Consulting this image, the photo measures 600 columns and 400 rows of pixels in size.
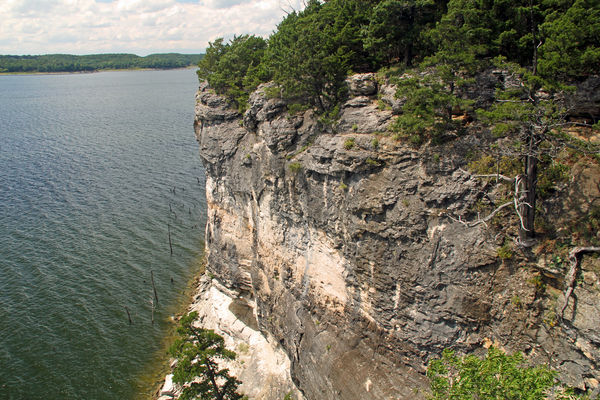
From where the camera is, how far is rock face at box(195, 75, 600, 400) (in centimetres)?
1525

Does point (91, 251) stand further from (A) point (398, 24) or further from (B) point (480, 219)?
(B) point (480, 219)

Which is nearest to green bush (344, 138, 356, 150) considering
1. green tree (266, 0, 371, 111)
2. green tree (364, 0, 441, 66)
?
green tree (266, 0, 371, 111)

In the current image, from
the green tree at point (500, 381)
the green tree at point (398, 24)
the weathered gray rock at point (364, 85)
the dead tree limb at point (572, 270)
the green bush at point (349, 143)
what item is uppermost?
the green tree at point (398, 24)

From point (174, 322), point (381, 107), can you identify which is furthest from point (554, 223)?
point (174, 322)

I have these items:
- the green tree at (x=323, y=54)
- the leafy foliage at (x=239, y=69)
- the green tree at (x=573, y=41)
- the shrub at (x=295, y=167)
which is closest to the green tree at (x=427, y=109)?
the green tree at (x=573, y=41)

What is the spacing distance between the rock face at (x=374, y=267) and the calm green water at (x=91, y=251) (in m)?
13.4

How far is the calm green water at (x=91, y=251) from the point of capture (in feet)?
98.1

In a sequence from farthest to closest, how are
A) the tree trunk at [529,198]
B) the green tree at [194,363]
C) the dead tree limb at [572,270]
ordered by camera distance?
the green tree at [194,363]
the tree trunk at [529,198]
the dead tree limb at [572,270]

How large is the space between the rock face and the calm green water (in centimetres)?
1345

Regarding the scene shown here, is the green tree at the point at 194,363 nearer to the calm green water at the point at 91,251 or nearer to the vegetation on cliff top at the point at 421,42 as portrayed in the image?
the calm green water at the point at 91,251

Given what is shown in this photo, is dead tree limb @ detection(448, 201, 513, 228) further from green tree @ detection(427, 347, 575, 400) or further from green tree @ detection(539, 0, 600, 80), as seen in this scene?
green tree @ detection(539, 0, 600, 80)

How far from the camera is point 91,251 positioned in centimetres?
4297

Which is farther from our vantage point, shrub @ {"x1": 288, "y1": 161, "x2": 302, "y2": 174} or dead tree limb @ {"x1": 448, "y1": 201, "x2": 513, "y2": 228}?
shrub @ {"x1": 288, "y1": 161, "x2": 302, "y2": 174}

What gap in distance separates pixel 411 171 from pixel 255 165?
12.2 m
